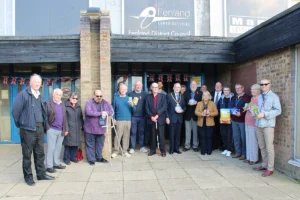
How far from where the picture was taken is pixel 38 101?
4988 millimetres

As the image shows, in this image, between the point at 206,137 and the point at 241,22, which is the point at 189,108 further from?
the point at 241,22

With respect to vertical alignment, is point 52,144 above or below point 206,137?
above

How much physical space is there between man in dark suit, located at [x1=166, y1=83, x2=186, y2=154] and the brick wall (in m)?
2.33

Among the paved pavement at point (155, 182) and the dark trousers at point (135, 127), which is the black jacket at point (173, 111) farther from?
the paved pavement at point (155, 182)

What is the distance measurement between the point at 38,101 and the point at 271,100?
466 cm

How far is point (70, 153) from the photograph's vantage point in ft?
21.0

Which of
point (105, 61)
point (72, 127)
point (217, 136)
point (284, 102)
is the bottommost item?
point (217, 136)

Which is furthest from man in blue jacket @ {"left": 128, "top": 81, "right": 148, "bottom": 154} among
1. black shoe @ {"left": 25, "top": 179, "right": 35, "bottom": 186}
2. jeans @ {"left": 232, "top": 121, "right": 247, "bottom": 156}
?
black shoe @ {"left": 25, "top": 179, "right": 35, "bottom": 186}

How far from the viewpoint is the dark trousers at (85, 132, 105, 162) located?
6195 millimetres

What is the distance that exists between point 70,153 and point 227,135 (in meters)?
4.16

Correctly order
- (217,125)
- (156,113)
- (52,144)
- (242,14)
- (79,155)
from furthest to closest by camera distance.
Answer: (242,14) < (217,125) < (156,113) < (79,155) < (52,144)

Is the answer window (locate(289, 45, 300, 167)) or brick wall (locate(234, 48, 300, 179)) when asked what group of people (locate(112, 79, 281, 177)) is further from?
window (locate(289, 45, 300, 167))

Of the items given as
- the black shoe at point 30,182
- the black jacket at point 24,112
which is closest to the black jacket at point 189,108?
the black jacket at point 24,112

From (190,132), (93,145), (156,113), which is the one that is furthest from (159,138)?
(93,145)
